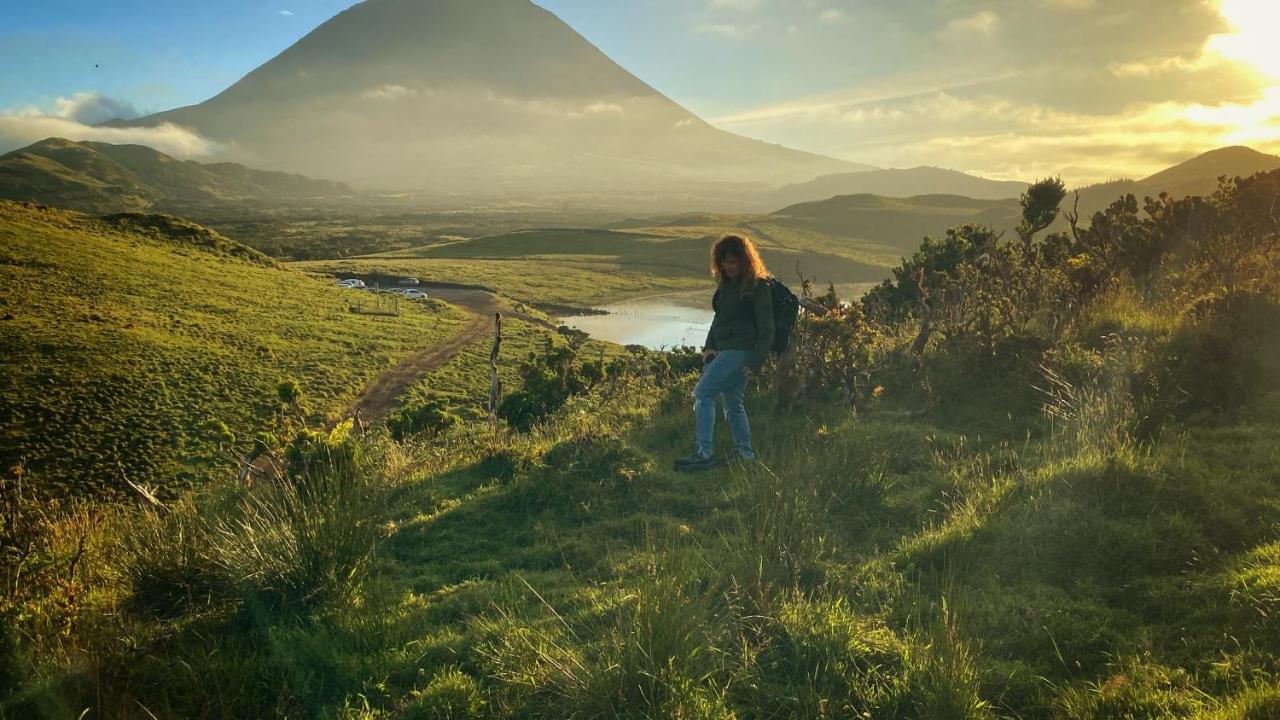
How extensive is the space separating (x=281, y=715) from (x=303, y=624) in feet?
2.80

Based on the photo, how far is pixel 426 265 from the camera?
78188 millimetres

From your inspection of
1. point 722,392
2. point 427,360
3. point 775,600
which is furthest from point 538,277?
point 775,600

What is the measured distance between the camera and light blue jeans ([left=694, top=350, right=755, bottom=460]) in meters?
6.76

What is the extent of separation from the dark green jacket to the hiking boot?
99 centimetres

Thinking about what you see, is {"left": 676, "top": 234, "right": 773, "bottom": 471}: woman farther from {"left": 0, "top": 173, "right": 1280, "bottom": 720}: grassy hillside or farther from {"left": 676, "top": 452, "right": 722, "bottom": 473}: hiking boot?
{"left": 0, "top": 173, "right": 1280, "bottom": 720}: grassy hillside

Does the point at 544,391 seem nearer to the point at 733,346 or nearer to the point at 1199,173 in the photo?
the point at 733,346

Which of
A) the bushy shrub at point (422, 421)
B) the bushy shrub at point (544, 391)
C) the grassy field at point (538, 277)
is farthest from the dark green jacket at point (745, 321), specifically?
the grassy field at point (538, 277)

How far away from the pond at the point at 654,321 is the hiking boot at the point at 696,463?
33.5 metres

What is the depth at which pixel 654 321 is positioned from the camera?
55.9 m

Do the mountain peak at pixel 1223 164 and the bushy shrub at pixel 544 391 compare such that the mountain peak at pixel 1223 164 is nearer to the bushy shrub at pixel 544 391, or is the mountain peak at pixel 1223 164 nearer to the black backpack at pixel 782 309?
the bushy shrub at pixel 544 391

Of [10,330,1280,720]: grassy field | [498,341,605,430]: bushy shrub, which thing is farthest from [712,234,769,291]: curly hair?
[498,341,605,430]: bushy shrub

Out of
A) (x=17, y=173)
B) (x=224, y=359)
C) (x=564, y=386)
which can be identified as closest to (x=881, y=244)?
(x=224, y=359)

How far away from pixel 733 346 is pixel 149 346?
35.5 m

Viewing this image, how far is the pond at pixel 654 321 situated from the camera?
154 ft
